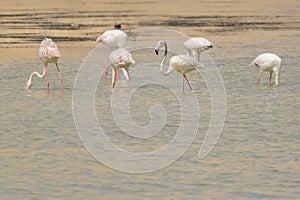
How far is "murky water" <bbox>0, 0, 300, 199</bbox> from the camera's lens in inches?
319

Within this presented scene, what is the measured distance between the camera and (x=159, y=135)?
10617mm

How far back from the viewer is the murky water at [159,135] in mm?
8109

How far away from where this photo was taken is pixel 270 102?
12.9 meters

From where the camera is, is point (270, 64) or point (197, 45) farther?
point (197, 45)

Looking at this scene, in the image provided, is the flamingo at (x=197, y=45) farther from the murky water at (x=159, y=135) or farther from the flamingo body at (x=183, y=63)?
the flamingo body at (x=183, y=63)

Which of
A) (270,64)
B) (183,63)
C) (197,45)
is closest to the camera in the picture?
(183,63)

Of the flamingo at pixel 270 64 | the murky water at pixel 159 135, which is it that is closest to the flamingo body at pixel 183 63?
the murky water at pixel 159 135

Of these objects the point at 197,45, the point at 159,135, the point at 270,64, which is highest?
the point at 197,45

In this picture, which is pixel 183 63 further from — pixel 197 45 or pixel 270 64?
pixel 197 45

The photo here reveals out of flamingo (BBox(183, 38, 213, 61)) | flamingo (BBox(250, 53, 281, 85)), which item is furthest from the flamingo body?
flamingo (BBox(183, 38, 213, 61))

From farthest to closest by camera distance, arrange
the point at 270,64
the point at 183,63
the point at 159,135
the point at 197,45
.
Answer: the point at 197,45
the point at 270,64
the point at 183,63
the point at 159,135

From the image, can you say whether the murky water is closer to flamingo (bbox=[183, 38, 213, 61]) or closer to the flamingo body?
the flamingo body

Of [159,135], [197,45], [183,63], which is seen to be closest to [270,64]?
[183,63]

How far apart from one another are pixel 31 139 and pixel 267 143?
3.08m
